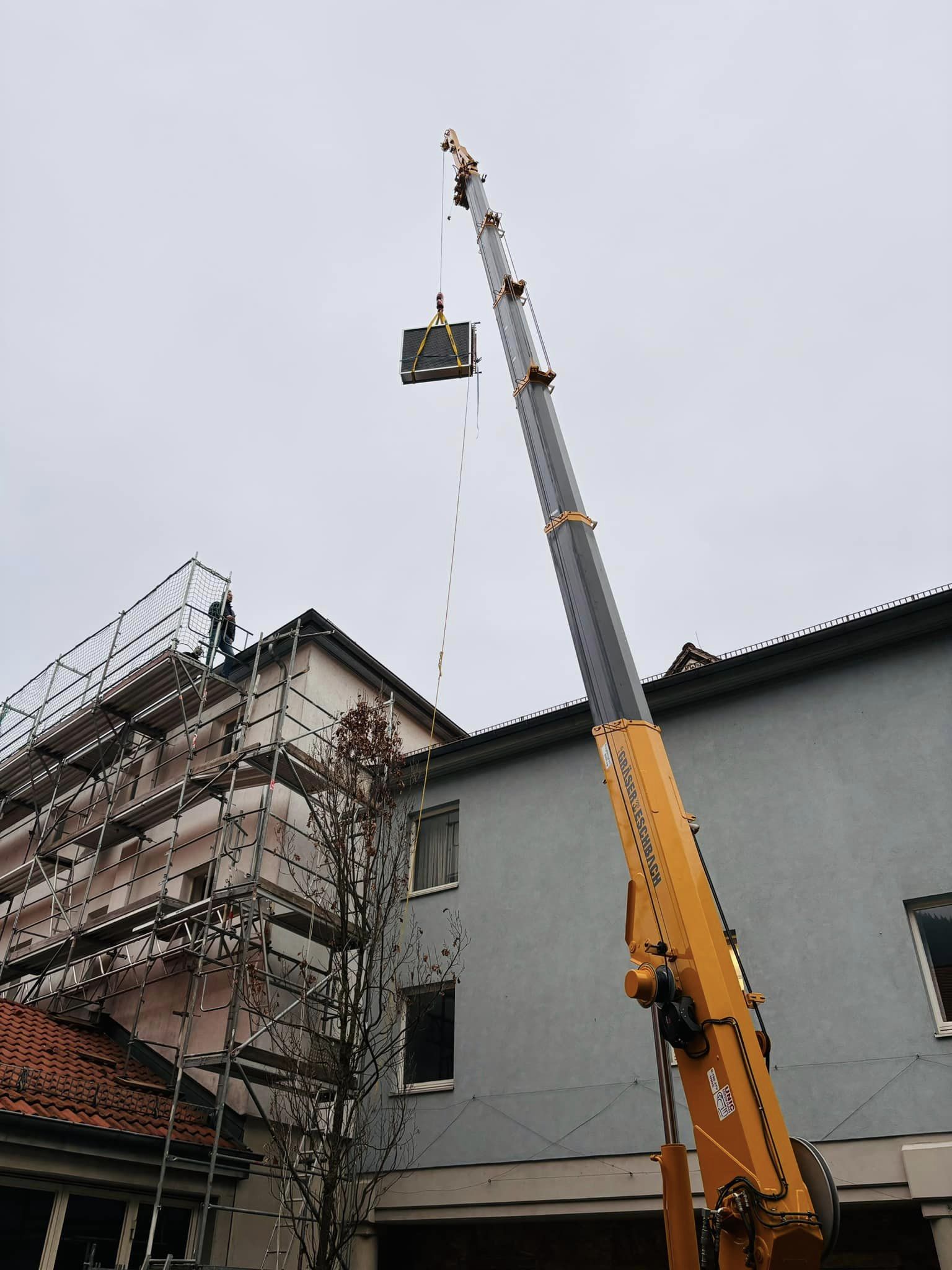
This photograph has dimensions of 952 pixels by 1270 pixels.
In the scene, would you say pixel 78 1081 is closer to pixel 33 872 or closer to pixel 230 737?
pixel 230 737

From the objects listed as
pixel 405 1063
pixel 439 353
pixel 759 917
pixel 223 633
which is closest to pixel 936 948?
pixel 759 917

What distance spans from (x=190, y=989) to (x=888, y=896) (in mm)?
10337

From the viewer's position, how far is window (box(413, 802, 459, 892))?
15.5 m

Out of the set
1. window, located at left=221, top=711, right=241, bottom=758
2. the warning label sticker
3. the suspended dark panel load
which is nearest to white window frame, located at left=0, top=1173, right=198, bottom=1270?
window, located at left=221, top=711, right=241, bottom=758

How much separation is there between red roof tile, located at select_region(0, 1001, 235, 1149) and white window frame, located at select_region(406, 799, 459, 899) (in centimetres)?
449

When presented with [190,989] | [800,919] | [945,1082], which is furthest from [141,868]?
[945,1082]

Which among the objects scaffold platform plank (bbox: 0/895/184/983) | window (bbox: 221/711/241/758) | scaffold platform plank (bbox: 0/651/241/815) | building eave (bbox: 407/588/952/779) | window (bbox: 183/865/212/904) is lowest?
scaffold platform plank (bbox: 0/895/184/983)

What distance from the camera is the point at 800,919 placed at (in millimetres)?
11375

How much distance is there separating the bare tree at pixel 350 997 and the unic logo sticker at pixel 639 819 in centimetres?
611

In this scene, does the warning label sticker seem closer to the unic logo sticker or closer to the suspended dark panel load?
the unic logo sticker

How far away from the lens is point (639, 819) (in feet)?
25.5

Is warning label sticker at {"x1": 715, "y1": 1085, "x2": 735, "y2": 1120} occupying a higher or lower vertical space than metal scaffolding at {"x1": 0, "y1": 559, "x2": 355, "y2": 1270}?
lower

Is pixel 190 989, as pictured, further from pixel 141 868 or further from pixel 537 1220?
pixel 537 1220

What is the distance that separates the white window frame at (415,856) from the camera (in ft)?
49.7
